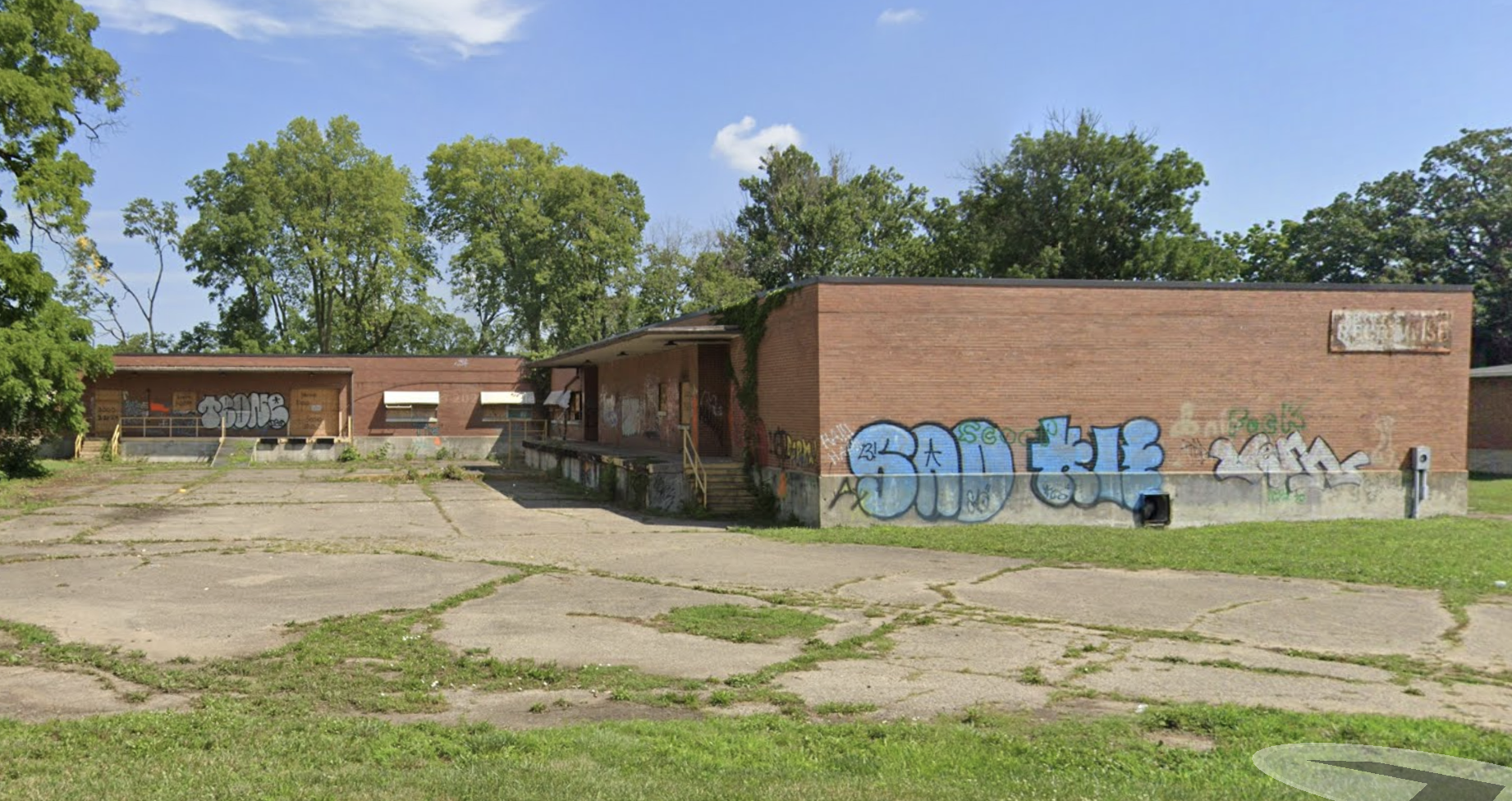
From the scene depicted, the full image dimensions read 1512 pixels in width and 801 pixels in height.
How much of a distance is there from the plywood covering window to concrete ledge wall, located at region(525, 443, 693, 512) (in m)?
13.0

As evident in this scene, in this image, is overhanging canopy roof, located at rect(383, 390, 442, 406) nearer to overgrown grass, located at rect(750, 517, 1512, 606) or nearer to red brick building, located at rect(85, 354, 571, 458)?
red brick building, located at rect(85, 354, 571, 458)

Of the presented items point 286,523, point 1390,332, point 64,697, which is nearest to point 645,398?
point 286,523

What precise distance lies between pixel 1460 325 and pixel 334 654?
71.5 ft

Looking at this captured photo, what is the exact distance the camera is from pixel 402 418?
44906 millimetres

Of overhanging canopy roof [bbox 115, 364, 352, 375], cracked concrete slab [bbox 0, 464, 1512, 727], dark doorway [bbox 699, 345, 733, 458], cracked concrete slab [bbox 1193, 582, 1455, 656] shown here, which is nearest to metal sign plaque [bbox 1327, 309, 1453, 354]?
cracked concrete slab [bbox 0, 464, 1512, 727]

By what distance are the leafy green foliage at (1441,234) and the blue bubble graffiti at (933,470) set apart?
33.1m

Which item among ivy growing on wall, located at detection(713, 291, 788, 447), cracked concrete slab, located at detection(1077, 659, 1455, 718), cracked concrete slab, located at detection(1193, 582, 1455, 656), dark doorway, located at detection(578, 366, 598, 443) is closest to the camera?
cracked concrete slab, located at detection(1077, 659, 1455, 718)

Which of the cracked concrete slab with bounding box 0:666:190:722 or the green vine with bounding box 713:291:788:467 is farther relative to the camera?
the green vine with bounding box 713:291:788:467

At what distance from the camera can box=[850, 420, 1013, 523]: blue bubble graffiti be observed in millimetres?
19453

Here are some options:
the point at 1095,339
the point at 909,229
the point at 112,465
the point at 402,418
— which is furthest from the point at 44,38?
the point at 909,229

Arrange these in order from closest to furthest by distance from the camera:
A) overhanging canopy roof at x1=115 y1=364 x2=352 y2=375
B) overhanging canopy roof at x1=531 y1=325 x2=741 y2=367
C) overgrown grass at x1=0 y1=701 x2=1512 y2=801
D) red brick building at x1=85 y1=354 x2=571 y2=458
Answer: overgrown grass at x1=0 y1=701 x2=1512 y2=801 < overhanging canopy roof at x1=531 y1=325 x2=741 y2=367 < overhanging canopy roof at x1=115 y1=364 x2=352 y2=375 < red brick building at x1=85 y1=354 x2=571 y2=458

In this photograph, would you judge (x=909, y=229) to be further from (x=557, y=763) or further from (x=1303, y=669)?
(x=557, y=763)

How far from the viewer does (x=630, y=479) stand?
81.0 feet

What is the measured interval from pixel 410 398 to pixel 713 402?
22363 millimetres
